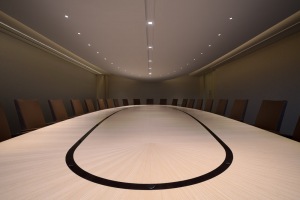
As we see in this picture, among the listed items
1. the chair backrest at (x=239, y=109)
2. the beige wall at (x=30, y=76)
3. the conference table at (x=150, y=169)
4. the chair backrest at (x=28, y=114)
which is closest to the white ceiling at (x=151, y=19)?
the beige wall at (x=30, y=76)

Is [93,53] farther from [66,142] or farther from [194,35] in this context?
[66,142]

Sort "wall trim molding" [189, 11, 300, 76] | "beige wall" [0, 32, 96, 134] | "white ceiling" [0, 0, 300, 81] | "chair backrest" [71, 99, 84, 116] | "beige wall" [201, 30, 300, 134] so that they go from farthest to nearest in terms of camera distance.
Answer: "beige wall" [201, 30, 300, 134]
"beige wall" [0, 32, 96, 134]
"wall trim molding" [189, 11, 300, 76]
"chair backrest" [71, 99, 84, 116]
"white ceiling" [0, 0, 300, 81]

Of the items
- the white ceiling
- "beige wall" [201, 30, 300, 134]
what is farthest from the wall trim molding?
the white ceiling

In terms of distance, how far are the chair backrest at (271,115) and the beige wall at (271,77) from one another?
324 cm

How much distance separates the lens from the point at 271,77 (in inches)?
227

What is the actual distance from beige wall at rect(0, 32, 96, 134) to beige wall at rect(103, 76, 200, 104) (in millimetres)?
5042

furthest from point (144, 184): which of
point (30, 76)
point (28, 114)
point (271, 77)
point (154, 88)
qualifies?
point (154, 88)

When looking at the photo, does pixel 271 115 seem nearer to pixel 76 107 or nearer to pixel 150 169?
pixel 150 169

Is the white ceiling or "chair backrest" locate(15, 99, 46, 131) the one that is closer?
"chair backrest" locate(15, 99, 46, 131)

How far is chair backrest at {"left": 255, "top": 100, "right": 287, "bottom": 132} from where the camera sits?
2.15 m

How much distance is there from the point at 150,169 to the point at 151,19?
3556 mm

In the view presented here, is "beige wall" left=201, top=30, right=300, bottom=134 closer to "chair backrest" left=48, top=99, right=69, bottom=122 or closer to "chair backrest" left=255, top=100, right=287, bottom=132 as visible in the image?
"chair backrest" left=255, top=100, right=287, bottom=132

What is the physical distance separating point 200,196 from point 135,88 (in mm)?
13614

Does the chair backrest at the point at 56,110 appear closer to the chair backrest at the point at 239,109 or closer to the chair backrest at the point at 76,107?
the chair backrest at the point at 76,107
